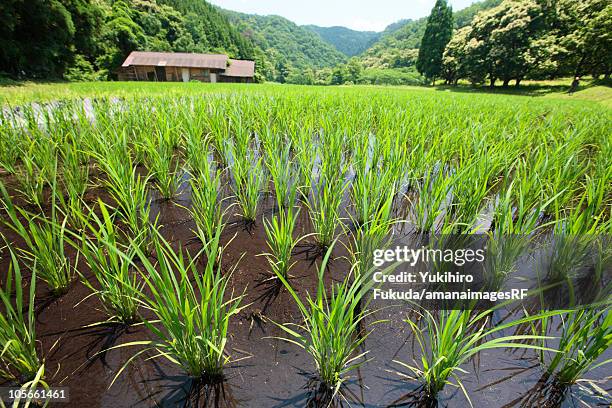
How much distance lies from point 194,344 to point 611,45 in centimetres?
2843

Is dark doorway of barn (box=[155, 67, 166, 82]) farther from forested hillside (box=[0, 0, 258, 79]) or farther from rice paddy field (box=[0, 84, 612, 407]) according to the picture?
rice paddy field (box=[0, 84, 612, 407])

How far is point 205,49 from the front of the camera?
50.4 metres

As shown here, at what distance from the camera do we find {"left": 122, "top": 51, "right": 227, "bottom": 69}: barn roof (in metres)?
32.9

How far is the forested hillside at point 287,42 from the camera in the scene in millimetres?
97938

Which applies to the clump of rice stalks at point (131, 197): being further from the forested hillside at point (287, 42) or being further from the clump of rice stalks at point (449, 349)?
the forested hillside at point (287, 42)

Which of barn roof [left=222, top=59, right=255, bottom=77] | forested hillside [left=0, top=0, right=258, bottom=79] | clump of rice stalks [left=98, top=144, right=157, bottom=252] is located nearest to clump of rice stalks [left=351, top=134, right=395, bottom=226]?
clump of rice stalks [left=98, top=144, right=157, bottom=252]

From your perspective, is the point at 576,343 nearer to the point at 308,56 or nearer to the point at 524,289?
the point at 524,289

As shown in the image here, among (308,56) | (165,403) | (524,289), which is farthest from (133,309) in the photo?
(308,56)

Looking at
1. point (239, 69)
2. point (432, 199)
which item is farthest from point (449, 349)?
point (239, 69)

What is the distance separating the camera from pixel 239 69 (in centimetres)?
3959

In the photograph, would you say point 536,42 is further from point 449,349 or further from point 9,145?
point 9,145

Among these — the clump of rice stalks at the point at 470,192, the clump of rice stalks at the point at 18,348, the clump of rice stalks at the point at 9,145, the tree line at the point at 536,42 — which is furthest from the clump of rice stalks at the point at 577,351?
the tree line at the point at 536,42

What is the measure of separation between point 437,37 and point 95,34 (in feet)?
115

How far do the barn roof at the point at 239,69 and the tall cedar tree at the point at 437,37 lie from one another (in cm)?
2356
